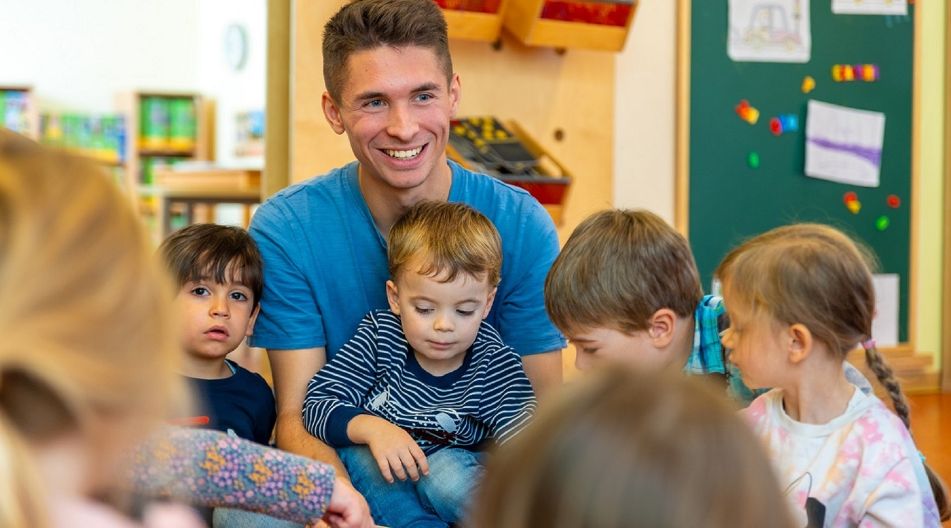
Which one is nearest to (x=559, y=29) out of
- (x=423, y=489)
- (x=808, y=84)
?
(x=808, y=84)

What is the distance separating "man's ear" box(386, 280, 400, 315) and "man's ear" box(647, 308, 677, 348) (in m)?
0.47

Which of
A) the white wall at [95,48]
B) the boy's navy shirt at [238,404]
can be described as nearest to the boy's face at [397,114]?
the boy's navy shirt at [238,404]

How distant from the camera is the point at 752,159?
428cm

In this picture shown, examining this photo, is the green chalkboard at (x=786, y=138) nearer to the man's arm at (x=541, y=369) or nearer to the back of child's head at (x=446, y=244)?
the man's arm at (x=541, y=369)

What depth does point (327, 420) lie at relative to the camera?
2.07 meters

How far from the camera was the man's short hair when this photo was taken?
2.30 m

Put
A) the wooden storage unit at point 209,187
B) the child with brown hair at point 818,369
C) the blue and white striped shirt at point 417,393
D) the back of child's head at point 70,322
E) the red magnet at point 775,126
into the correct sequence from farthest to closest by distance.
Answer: the wooden storage unit at point 209,187
the red magnet at point 775,126
the blue and white striped shirt at point 417,393
the child with brown hair at point 818,369
the back of child's head at point 70,322

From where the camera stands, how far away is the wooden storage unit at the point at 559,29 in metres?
3.67

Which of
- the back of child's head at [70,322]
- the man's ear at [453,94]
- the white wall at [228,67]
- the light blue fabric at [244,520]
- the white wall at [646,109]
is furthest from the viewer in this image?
the white wall at [228,67]

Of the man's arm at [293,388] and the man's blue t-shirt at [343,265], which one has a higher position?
the man's blue t-shirt at [343,265]

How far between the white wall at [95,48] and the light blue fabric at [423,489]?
8913 mm

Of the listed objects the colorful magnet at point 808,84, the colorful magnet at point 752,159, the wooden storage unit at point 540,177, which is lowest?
the wooden storage unit at point 540,177

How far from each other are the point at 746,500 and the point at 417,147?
1564mm

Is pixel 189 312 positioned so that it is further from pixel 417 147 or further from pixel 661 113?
pixel 661 113
